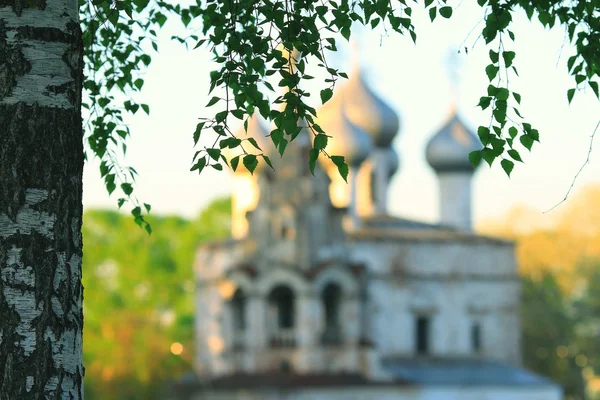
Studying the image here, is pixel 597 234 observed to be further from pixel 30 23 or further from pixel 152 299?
pixel 30 23

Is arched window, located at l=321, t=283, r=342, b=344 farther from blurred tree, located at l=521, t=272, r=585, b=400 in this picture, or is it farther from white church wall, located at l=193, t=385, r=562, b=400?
blurred tree, located at l=521, t=272, r=585, b=400

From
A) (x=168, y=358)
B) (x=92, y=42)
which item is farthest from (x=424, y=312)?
(x=92, y=42)

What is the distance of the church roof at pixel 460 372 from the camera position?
119 ft

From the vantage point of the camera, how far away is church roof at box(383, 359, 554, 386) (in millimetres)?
36125

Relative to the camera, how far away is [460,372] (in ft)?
122

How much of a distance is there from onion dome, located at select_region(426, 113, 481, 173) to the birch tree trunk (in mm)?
34196

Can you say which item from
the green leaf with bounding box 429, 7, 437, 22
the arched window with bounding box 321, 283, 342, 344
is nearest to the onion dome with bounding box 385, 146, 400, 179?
the arched window with bounding box 321, 283, 342, 344

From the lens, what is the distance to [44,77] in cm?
606

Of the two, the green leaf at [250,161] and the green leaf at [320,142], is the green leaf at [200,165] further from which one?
the green leaf at [320,142]

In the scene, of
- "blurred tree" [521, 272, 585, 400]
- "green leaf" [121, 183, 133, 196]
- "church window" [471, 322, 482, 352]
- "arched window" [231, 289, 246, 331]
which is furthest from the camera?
"blurred tree" [521, 272, 585, 400]

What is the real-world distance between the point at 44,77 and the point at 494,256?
111 feet

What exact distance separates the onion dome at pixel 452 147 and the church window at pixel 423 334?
168 inches

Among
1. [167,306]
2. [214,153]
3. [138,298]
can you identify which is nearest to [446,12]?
[214,153]

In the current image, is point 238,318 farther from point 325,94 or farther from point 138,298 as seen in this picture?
point 325,94
